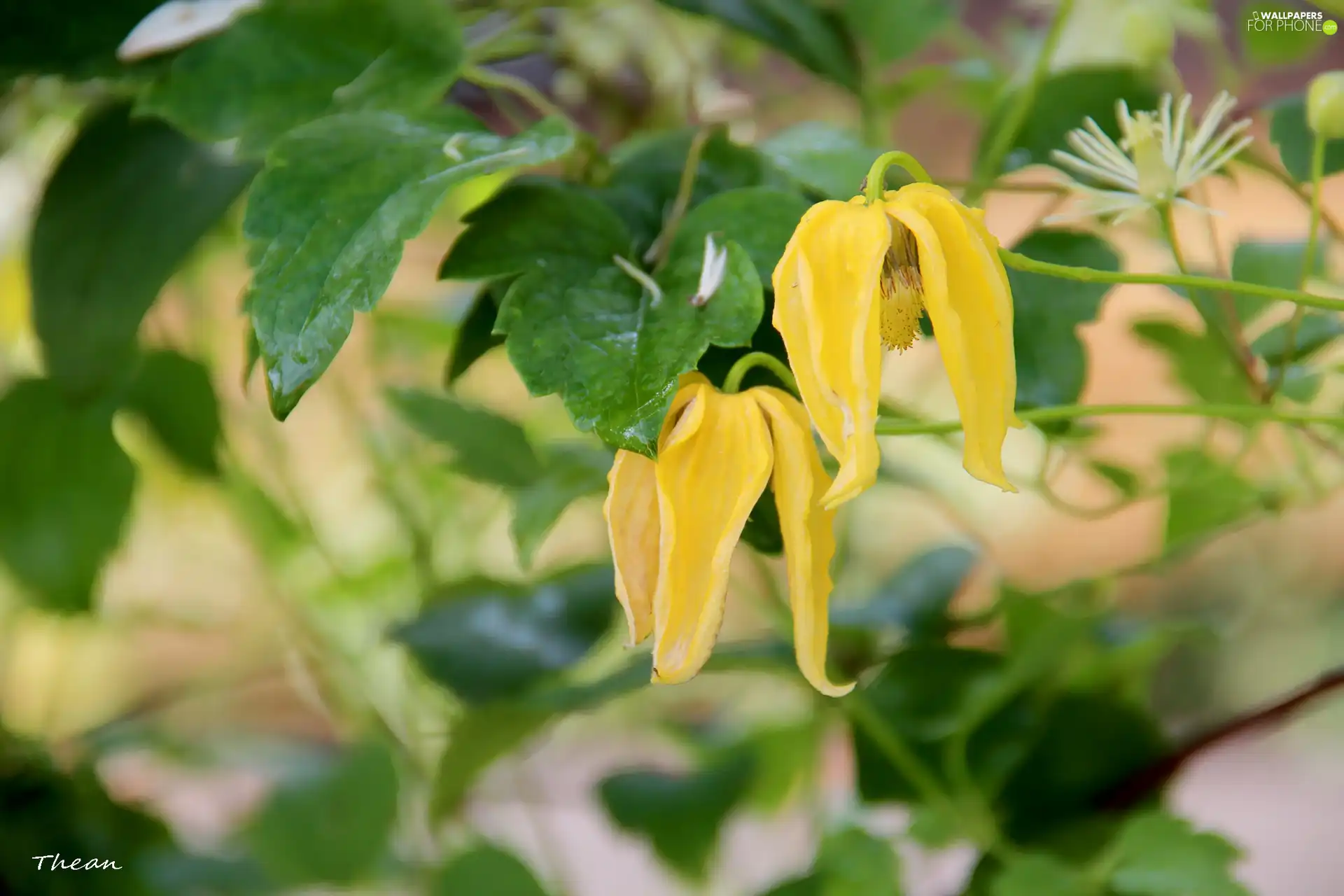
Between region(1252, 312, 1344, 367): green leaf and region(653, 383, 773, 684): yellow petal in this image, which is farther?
region(1252, 312, 1344, 367): green leaf

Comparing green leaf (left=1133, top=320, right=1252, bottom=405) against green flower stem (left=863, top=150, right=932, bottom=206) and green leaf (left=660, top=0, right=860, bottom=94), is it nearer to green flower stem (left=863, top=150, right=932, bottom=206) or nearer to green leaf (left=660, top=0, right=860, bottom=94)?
green leaf (left=660, top=0, right=860, bottom=94)

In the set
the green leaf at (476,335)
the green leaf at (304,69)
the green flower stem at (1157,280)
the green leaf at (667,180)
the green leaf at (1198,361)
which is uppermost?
the green leaf at (304,69)

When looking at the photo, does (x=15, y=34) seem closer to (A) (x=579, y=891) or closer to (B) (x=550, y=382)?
(B) (x=550, y=382)

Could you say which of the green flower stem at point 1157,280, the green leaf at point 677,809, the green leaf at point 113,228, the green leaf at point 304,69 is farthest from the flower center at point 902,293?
the green leaf at point 677,809

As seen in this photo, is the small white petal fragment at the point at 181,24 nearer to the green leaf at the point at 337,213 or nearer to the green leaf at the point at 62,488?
the green leaf at the point at 337,213

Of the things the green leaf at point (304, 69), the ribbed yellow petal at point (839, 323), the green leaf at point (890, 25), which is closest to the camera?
the ribbed yellow petal at point (839, 323)

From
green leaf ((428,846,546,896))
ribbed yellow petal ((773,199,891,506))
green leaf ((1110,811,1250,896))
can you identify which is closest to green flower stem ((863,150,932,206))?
ribbed yellow petal ((773,199,891,506))

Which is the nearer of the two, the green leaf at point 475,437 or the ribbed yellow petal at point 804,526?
the ribbed yellow petal at point 804,526
